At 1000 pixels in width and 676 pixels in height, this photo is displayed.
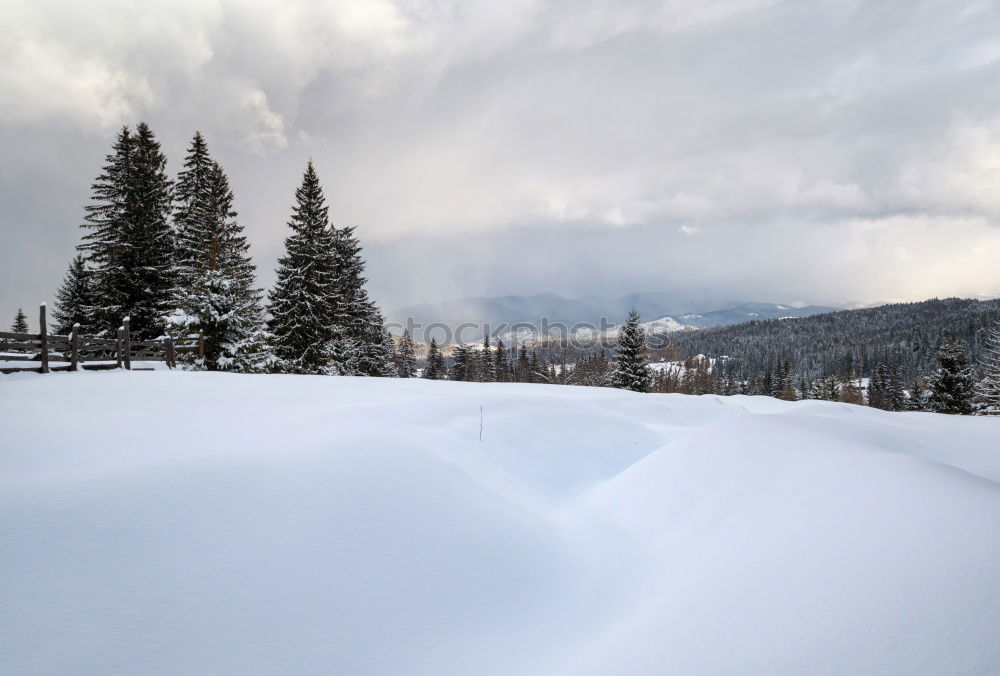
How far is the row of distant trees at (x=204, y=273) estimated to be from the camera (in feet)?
68.6

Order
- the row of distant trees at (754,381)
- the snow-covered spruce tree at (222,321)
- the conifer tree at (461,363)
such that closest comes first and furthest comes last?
1. the snow-covered spruce tree at (222,321)
2. the row of distant trees at (754,381)
3. the conifer tree at (461,363)

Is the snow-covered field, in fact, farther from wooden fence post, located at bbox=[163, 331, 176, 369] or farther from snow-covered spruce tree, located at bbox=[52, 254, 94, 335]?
snow-covered spruce tree, located at bbox=[52, 254, 94, 335]

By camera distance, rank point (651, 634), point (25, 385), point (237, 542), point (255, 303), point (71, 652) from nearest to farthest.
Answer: point (71, 652), point (651, 634), point (237, 542), point (25, 385), point (255, 303)

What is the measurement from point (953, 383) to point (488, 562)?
131 feet

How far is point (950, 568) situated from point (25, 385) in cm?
1500

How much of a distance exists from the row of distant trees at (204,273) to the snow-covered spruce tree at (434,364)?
23.5 m

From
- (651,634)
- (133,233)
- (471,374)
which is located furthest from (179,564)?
(471,374)

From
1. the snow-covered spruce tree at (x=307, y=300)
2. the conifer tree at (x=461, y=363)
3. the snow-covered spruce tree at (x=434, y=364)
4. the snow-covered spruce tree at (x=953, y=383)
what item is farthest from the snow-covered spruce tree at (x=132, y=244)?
the snow-covered spruce tree at (x=953, y=383)

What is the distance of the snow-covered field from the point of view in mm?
2211

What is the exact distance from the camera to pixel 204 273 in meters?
21.2

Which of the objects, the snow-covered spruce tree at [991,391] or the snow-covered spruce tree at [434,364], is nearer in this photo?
the snow-covered spruce tree at [991,391]

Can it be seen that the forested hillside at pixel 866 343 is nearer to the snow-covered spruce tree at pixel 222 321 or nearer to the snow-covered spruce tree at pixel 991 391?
the snow-covered spruce tree at pixel 991 391

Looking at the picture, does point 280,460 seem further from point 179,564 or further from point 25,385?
point 25,385

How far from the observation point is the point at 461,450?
6.36 meters
